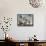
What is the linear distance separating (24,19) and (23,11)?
0.94ft

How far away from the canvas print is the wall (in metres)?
0.13

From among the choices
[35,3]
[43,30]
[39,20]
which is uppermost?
[35,3]

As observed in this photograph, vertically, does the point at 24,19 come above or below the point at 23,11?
below

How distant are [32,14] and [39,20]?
1.07 ft

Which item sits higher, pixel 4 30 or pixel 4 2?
pixel 4 2

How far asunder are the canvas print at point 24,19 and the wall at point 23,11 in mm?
128

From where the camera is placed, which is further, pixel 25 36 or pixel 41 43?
pixel 25 36

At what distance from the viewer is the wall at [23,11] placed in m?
4.57

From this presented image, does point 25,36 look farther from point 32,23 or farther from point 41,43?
point 41,43

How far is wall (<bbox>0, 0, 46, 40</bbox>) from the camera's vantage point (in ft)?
15.0

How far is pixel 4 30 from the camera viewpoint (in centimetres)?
464

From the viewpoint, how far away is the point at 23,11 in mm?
4645

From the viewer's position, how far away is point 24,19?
4641mm

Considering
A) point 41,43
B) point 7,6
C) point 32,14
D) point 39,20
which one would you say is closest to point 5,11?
point 7,6
